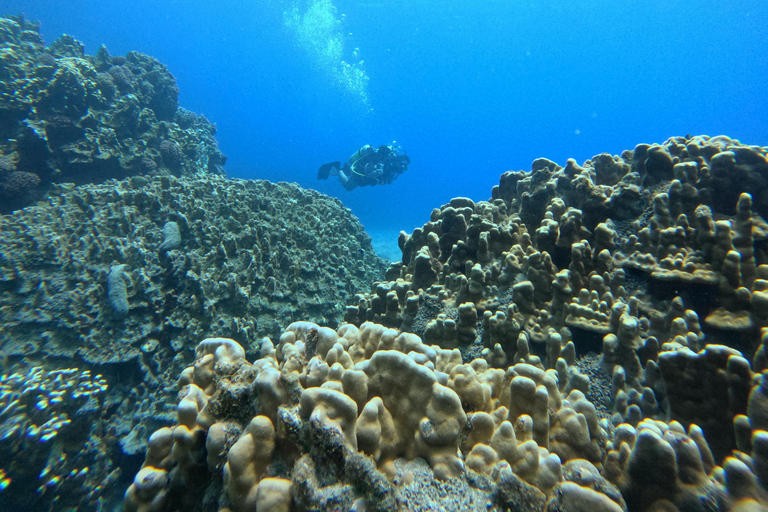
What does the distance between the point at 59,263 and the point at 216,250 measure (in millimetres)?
3579

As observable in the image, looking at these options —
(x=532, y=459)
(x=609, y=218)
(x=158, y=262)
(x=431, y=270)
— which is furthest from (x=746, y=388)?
(x=158, y=262)

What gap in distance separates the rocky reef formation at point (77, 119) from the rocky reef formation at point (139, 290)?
3.60m

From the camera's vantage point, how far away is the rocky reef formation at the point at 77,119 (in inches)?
421

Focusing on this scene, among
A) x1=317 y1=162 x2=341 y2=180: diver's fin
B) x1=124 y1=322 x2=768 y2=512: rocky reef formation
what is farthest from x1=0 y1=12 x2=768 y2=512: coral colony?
x1=317 y1=162 x2=341 y2=180: diver's fin

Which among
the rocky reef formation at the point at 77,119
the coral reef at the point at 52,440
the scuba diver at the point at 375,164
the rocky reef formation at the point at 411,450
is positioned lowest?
the coral reef at the point at 52,440

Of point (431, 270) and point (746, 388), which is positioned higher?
point (431, 270)

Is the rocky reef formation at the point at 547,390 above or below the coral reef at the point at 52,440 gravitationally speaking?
above

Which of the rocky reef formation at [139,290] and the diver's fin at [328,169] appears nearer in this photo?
the rocky reef formation at [139,290]

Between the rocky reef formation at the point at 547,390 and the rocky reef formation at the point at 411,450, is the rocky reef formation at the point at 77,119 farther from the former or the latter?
the rocky reef formation at the point at 547,390

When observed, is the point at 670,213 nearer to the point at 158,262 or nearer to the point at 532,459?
the point at 532,459

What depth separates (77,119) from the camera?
1189 centimetres

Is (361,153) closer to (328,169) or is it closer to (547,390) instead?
(328,169)

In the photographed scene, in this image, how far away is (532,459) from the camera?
5.79 feet

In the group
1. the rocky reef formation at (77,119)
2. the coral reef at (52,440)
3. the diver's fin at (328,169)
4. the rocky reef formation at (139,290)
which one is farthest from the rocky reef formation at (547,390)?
the diver's fin at (328,169)
